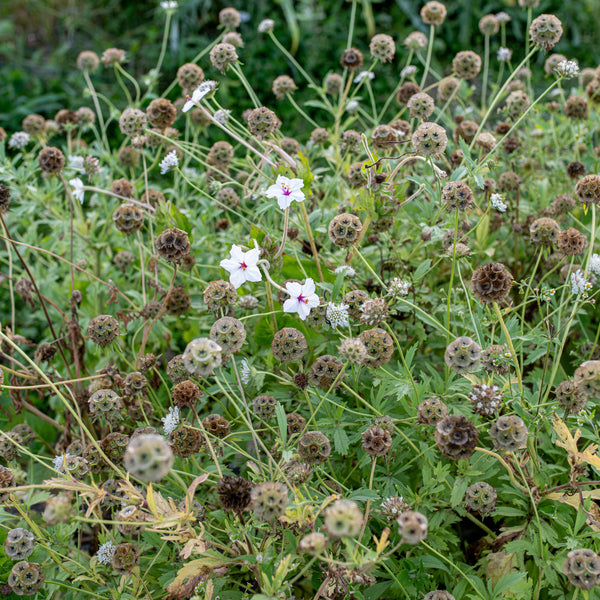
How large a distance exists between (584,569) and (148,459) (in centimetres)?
98

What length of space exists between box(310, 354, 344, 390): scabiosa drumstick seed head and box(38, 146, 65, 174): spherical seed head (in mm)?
1290

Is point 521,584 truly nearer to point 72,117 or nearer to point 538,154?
point 538,154

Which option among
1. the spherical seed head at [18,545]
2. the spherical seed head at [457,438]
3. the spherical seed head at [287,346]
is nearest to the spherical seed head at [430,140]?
the spherical seed head at [287,346]

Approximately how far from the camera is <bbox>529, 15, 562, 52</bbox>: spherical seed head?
6.81ft

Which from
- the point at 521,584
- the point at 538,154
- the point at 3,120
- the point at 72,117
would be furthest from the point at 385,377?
the point at 3,120

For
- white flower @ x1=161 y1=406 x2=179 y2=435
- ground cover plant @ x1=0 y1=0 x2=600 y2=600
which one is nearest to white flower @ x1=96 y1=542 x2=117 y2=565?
ground cover plant @ x1=0 y1=0 x2=600 y2=600

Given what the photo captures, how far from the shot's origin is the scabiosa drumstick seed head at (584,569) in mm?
1357

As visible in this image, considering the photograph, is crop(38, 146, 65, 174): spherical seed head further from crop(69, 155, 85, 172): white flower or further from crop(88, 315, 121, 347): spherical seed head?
crop(88, 315, 121, 347): spherical seed head

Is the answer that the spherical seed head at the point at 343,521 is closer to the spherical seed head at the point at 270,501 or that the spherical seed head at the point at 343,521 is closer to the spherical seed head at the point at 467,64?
the spherical seed head at the point at 270,501

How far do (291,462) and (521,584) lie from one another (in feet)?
2.16

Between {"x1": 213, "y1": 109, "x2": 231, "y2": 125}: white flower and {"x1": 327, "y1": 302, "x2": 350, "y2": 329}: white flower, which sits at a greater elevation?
{"x1": 213, "y1": 109, "x2": 231, "y2": 125}: white flower

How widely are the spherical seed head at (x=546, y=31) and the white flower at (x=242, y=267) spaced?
127cm

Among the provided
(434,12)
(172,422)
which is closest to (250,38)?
(434,12)

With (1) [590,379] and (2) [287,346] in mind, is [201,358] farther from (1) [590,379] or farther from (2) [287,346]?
(1) [590,379]
